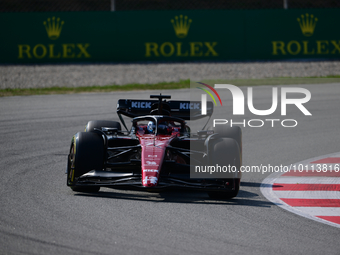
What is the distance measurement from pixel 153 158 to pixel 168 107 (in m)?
1.72

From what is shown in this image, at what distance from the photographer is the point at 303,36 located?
21.1 meters

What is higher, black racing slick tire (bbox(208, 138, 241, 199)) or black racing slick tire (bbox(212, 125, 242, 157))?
black racing slick tire (bbox(212, 125, 242, 157))

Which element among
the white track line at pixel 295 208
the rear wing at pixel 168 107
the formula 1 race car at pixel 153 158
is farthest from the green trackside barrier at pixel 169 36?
the formula 1 race car at pixel 153 158

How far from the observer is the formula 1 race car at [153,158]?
233 inches

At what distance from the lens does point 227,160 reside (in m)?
6.19

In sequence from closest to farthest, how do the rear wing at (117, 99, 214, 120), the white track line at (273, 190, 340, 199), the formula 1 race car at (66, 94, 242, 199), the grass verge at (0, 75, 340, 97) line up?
1. the formula 1 race car at (66, 94, 242, 199)
2. the white track line at (273, 190, 340, 199)
3. the rear wing at (117, 99, 214, 120)
4. the grass verge at (0, 75, 340, 97)

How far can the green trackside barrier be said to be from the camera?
67.6ft

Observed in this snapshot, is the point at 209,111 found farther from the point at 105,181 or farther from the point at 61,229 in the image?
the point at 61,229

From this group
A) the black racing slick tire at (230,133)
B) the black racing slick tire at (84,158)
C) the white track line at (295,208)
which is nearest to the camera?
the white track line at (295,208)

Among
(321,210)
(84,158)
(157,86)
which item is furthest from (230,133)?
(157,86)

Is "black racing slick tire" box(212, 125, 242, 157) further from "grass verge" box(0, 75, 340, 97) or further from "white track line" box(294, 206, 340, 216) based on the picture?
"grass verge" box(0, 75, 340, 97)
